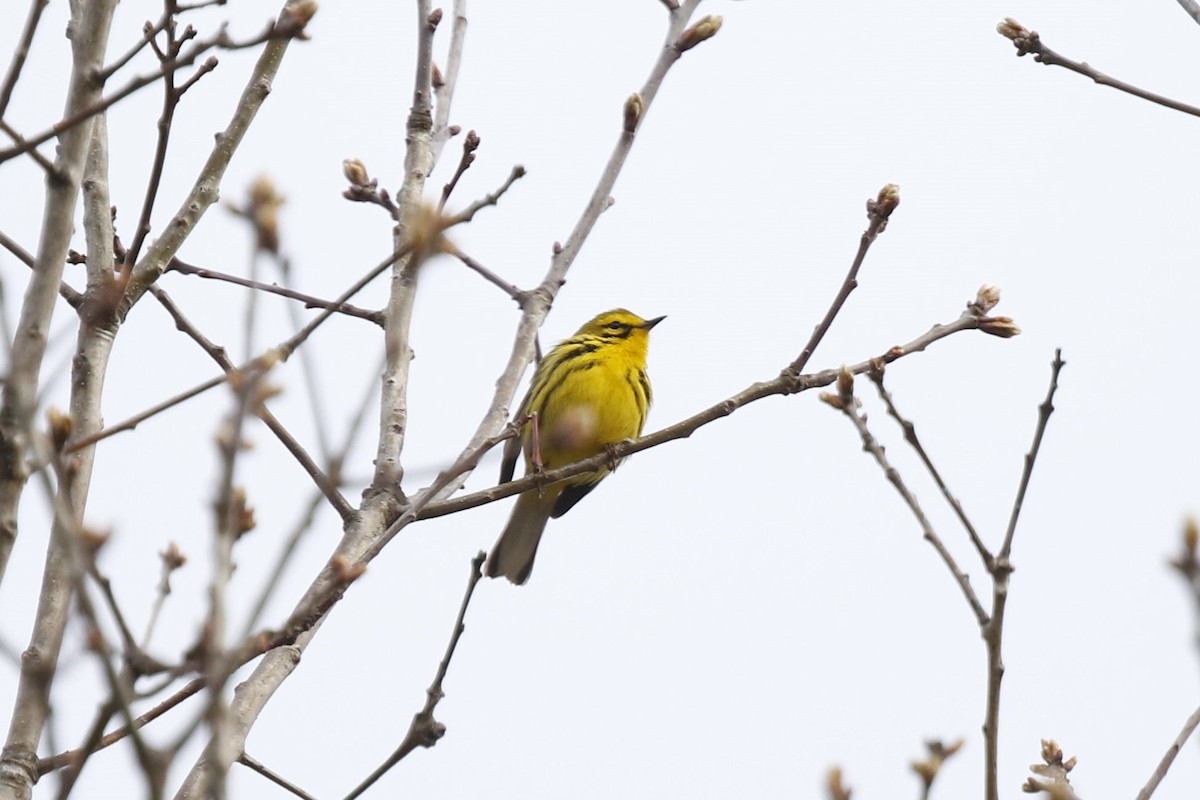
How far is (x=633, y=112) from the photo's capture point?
4656 mm

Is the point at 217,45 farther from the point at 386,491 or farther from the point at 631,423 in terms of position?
the point at 631,423

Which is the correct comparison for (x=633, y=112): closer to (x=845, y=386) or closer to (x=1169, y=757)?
(x=845, y=386)

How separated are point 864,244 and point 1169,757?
1.68 meters

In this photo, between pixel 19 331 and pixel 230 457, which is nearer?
pixel 230 457

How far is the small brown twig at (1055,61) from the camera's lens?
11.3ft

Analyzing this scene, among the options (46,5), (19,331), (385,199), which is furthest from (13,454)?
(385,199)

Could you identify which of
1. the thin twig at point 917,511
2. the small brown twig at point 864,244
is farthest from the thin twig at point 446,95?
the thin twig at point 917,511

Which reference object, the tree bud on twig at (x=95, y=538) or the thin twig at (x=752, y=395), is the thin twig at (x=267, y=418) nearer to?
the thin twig at (x=752, y=395)

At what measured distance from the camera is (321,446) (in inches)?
99.5

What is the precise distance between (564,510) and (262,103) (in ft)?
13.1

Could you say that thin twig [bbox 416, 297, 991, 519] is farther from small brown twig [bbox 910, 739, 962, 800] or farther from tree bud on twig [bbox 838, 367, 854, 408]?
small brown twig [bbox 910, 739, 962, 800]

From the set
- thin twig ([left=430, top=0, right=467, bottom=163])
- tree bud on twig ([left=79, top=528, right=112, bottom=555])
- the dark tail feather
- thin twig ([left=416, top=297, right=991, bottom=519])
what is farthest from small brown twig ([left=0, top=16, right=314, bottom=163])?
the dark tail feather

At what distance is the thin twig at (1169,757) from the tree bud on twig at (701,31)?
9.52 feet

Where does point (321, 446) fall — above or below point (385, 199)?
below
